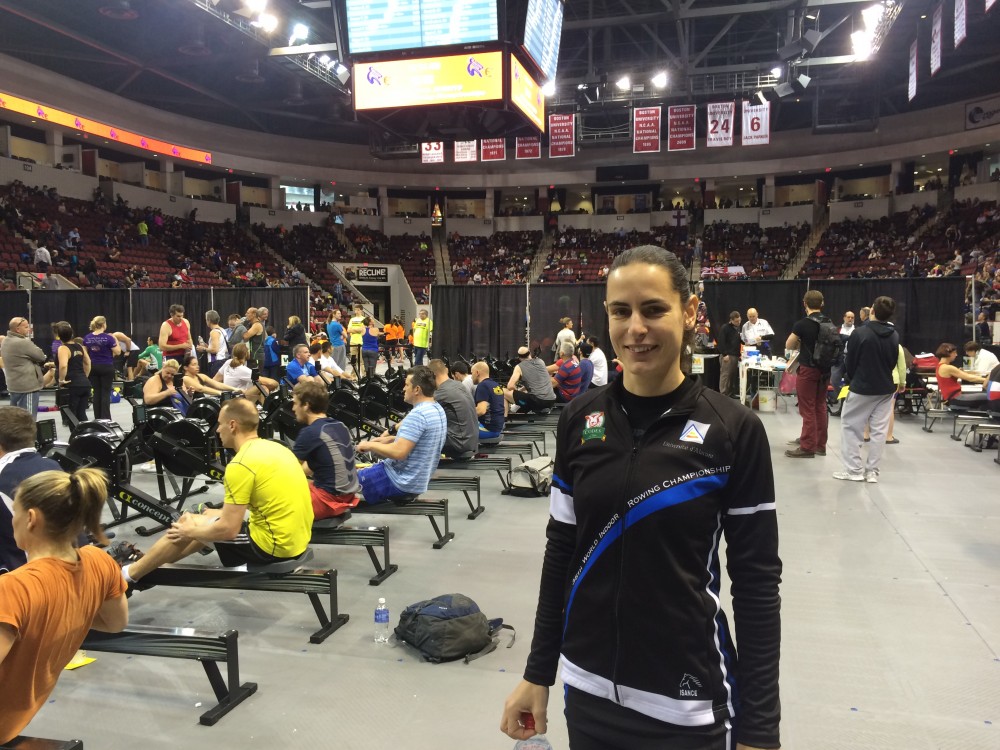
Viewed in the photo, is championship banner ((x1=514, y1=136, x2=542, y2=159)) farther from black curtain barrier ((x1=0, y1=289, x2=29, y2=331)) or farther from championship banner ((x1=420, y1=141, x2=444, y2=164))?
black curtain barrier ((x1=0, y1=289, x2=29, y2=331))

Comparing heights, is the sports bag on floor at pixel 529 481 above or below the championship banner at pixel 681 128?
below

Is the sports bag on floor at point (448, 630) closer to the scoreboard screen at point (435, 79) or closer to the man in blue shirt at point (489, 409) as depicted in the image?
the man in blue shirt at point (489, 409)

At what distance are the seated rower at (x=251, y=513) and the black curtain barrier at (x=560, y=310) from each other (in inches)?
449

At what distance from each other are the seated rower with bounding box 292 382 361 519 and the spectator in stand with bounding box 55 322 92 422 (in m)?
5.24

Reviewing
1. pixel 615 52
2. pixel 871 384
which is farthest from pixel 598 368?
pixel 615 52

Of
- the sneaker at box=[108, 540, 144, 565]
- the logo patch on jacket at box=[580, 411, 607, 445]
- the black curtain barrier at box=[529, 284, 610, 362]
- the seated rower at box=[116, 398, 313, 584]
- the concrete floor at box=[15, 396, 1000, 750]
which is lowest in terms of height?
the concrete floor at box=[15, 396, 1000, 750]

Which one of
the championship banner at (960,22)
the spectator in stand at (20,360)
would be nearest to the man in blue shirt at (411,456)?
the spectator in stand at (20,360)

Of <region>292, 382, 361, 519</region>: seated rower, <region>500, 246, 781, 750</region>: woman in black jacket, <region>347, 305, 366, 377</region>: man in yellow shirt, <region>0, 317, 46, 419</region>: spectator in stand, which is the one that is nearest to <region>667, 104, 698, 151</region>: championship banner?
<region>347, 305, 366, 377</region>: man in yellow shirt

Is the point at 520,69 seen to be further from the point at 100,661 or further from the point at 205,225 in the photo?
the point at 205,225

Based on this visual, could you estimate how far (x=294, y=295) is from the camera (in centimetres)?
1778

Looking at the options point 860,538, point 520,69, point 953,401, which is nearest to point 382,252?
point 520,69

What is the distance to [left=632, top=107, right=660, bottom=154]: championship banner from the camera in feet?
69.7

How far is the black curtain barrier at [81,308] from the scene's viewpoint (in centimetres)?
1509

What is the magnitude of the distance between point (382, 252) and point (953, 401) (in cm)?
2966
